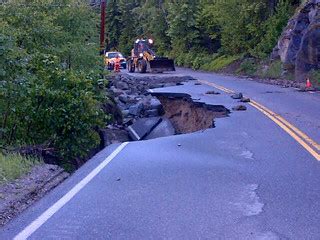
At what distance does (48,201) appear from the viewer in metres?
8.60

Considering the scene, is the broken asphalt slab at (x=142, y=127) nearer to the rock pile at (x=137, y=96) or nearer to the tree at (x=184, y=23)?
the rock pile at (x=137, y=96)

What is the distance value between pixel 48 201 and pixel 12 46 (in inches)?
191

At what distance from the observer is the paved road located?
714cm

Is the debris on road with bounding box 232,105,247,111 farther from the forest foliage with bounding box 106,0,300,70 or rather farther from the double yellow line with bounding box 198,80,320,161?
the forest foliage with bounding box 106,0,300,70

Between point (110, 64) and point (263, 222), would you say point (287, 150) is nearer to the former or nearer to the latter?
point (263, 222)

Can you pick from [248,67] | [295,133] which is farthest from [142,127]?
[248,67]

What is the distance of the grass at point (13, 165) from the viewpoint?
32.0 feet

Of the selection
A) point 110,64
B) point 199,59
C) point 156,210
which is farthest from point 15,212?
point 199,59

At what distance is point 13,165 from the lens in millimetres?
10383

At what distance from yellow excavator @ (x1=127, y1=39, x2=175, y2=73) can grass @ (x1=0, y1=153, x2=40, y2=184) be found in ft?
112

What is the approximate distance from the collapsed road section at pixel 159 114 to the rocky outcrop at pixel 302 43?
8.50m

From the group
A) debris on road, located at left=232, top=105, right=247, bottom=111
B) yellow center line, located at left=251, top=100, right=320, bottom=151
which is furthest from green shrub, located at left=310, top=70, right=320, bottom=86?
debris on road, located at left=232, top=105, right=247, bottom=111

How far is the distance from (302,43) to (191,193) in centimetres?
2690

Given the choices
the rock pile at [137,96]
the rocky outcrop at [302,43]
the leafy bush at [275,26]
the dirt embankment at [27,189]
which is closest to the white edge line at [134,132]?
the rock pile at [137,96]
